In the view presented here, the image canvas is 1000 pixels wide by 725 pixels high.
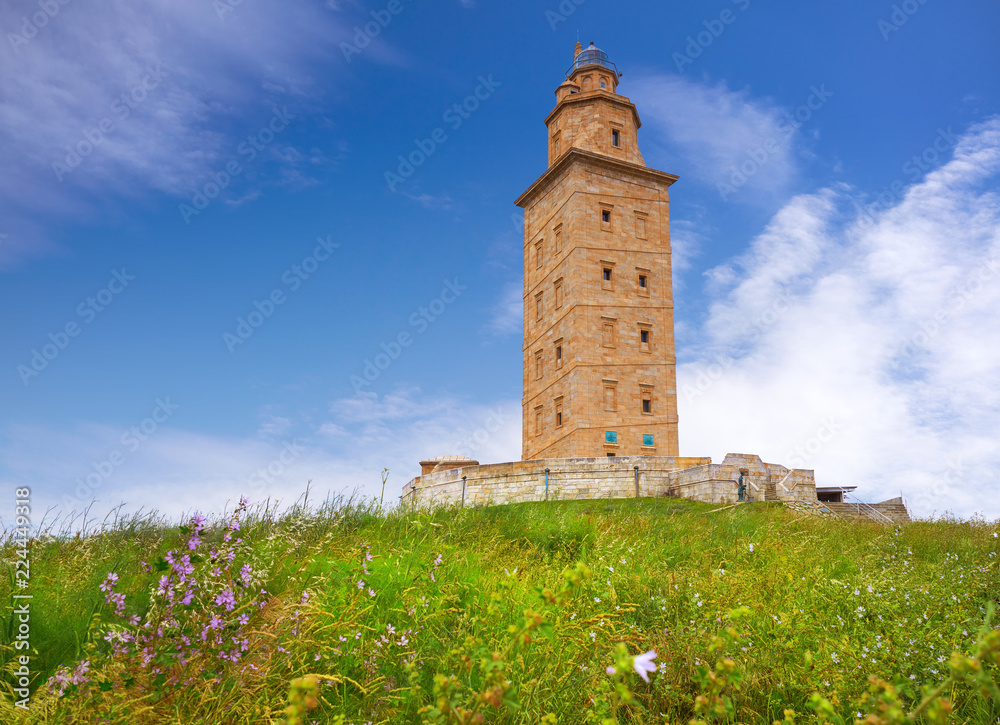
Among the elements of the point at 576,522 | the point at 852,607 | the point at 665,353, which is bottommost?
the point at 852,607

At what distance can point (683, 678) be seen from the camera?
486cm

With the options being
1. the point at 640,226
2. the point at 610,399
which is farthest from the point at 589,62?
the point at 610,399

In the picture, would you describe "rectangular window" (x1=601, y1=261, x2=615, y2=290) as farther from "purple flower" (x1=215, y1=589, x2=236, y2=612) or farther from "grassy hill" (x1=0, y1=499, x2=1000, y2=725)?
"purple flower" (x1=215, y1=589, x2=236, y2=612)

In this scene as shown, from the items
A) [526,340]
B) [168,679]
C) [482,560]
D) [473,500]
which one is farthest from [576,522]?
[526,340]

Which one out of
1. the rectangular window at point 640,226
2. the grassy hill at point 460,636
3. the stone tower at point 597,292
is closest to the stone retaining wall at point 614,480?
the stone tower at point 597,292

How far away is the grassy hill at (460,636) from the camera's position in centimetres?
382

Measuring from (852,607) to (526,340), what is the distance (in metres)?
29.5

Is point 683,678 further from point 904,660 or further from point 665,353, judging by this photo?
point 665,353

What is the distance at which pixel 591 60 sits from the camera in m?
37.1

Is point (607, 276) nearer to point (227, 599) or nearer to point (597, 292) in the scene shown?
point (597, 292)

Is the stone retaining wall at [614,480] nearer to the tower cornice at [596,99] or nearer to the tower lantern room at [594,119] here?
the tower lantern room at [594,119]

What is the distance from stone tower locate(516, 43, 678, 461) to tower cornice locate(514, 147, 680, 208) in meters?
0.05

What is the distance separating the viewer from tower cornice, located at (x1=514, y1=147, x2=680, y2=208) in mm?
32781

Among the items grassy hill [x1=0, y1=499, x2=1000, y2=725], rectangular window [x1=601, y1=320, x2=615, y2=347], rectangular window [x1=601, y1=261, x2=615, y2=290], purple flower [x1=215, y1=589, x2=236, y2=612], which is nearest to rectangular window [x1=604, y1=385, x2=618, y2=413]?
rectangular window [x1=601, y1=320, x2=615, y2=347]
